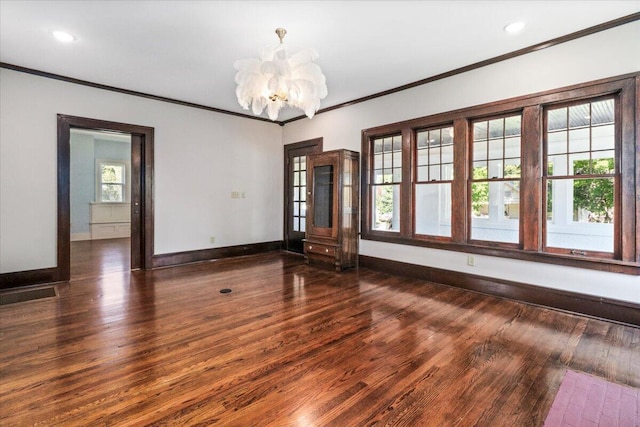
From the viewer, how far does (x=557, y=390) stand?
1.87 meters

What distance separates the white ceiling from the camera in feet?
8.82

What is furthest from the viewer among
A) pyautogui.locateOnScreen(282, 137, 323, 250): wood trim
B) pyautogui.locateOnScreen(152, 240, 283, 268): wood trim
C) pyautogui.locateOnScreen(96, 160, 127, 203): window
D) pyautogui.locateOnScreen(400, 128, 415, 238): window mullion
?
pyautogui.locateOnScreen(96, 160, 127, 203): window

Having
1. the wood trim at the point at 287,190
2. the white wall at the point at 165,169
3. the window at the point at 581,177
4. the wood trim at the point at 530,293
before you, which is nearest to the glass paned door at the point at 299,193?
the wood trim at the point at 287,190

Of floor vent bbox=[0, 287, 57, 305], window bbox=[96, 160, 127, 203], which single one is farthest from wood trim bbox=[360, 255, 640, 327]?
window bbox=[96, 160, 127, 203]

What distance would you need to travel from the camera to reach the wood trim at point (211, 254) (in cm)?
509

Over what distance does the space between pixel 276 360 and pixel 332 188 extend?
10.5 ft

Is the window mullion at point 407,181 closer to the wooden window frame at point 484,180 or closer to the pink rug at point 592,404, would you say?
the wooden window frame at point 484,180

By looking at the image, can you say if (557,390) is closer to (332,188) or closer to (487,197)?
(487,197)

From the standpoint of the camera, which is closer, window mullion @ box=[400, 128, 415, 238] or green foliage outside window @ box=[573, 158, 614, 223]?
green foliage outside window @ box=[573, 158, 614, 223]

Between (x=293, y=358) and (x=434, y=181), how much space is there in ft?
10.2

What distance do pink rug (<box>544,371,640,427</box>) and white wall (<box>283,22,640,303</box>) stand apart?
1.45 meters

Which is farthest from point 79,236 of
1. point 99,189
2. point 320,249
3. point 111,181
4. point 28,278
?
point 320,249

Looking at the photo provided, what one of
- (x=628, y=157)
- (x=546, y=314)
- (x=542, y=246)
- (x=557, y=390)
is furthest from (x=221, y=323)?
(x=628, y=157)

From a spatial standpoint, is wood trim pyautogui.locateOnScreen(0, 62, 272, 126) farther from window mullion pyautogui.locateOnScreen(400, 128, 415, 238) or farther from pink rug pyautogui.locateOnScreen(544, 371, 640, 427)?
pink rug pyautogui.locateOnScreen(544, 371, 640, 427)
